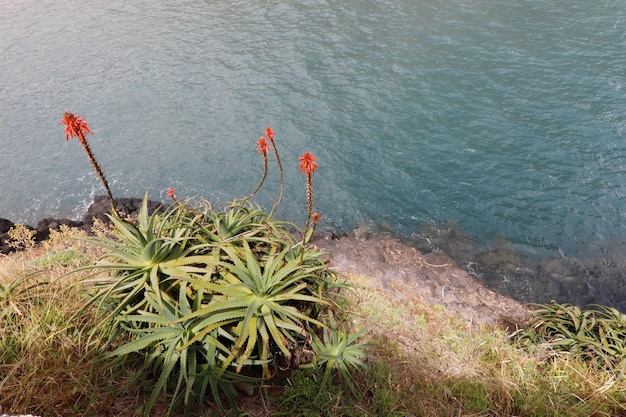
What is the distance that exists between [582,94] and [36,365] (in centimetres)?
1601

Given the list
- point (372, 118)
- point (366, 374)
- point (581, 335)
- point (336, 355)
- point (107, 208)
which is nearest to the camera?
point (336, 355)

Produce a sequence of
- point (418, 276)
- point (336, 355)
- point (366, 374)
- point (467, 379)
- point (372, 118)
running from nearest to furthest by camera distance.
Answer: point (336, 355) → point (366, 374) → point (467, 379) → point (418, 276) → point (372, 118)

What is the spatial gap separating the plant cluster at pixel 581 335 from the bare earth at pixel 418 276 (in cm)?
96

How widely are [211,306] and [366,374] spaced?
1.82m

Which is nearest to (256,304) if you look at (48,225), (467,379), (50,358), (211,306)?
(211,306)

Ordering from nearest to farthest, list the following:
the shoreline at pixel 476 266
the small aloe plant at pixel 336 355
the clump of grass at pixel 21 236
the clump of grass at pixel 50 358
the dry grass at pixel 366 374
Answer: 1. the clump of grass at pixel 50 358
2. the dry grass at pixel 366 374
3. the small aloe plant at pixel 336 355
4. the clump of grass at pixel 21 236
5. the shoreline at pixel 476 266

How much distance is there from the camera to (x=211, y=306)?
12.2 ft

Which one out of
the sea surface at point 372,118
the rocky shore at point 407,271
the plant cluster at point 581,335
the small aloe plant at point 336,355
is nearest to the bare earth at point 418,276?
the rocky shore at point 407,271

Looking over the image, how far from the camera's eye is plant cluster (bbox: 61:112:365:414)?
3.67 meters

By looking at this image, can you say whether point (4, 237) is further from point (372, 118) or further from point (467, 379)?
point (372, 118)

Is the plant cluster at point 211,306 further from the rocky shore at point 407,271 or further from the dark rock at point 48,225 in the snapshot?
the dark rock at point 48,225

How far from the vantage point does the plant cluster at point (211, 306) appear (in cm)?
367

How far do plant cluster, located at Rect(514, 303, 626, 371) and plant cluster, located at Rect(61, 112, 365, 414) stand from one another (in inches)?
149

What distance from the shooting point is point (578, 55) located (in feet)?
51.9
